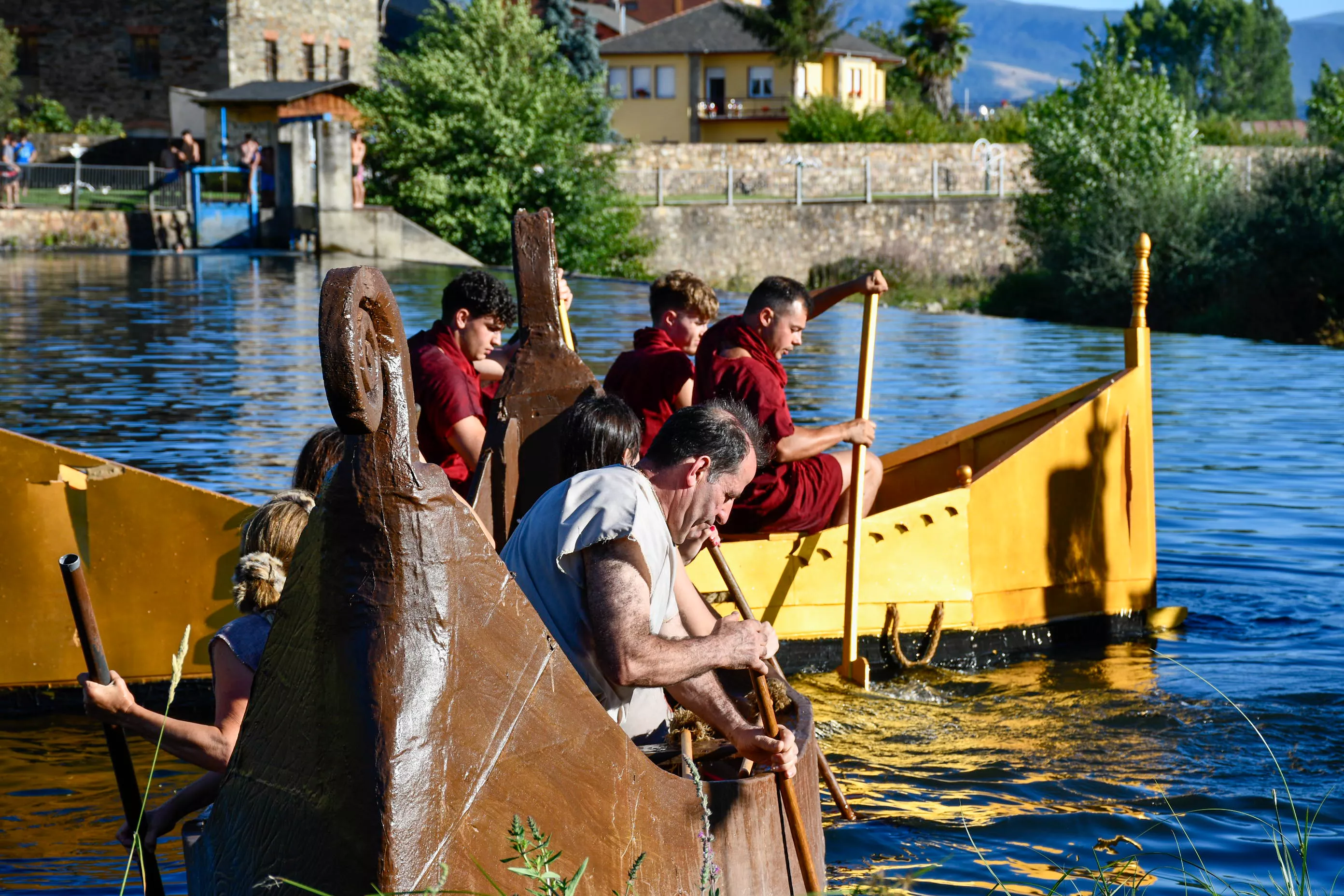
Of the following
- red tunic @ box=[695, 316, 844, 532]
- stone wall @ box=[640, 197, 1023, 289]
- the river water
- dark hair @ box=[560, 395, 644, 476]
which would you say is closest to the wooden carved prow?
red tunic @ box=[695, 316, 844, 532]

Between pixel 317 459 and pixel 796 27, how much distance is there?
57760mm

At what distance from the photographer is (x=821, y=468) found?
668cm

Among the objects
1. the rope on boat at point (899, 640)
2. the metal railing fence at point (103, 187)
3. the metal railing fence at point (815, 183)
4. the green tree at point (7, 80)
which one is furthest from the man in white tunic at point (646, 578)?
the green tree at point (7, 80)

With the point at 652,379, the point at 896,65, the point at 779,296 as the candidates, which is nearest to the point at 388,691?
the point at 652,379

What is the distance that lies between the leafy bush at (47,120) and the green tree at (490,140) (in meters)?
13.5

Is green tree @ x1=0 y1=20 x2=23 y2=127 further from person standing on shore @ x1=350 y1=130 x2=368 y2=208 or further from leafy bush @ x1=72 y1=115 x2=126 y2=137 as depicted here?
person standing on shore @ x1=350 y1=130 x2=368 y2=208

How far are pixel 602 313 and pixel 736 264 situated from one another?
15611 millimetres

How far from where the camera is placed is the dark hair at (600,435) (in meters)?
3.79

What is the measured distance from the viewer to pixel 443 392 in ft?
19.1

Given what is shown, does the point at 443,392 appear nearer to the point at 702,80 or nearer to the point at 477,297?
the point at 477,297

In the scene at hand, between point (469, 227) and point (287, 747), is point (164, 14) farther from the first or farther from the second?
point (287, 747)

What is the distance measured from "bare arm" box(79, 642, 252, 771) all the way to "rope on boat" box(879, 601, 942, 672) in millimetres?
3747

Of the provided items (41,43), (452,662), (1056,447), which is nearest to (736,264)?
(41,43)

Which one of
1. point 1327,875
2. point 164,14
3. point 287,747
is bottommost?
point 1327,875
